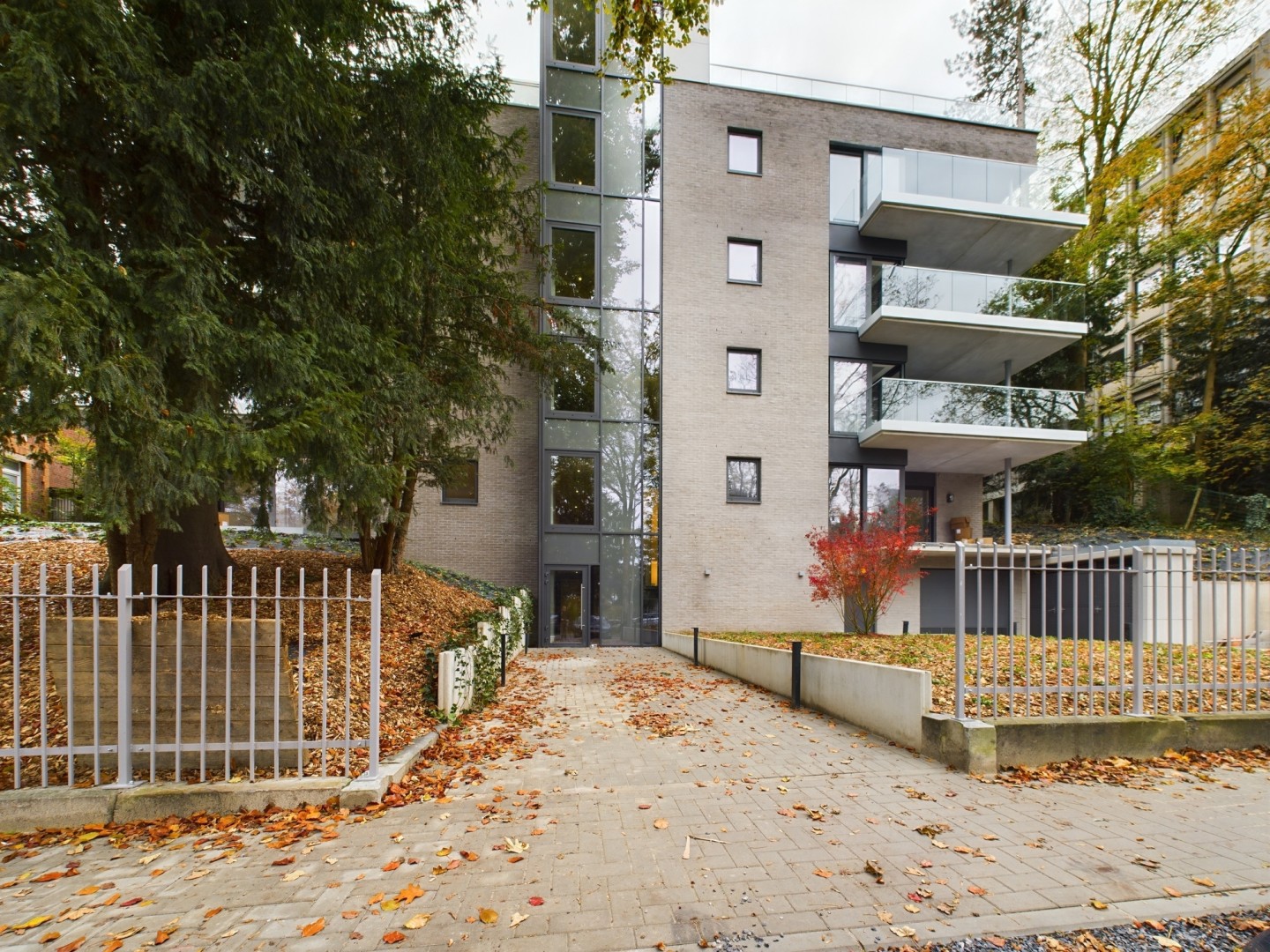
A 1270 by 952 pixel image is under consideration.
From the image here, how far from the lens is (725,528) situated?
15070 millimetres

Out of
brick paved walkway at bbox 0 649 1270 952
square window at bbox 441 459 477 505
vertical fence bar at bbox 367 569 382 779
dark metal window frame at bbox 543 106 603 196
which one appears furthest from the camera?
dark metal window frame at bbox 543 106 603 196

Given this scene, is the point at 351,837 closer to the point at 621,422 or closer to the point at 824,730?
the point at 824,730

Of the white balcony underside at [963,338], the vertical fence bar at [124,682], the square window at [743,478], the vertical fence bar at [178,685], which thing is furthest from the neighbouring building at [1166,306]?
the vertical fence bar at [124,682]

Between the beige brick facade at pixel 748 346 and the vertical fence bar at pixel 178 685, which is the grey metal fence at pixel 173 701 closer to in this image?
the vertical fence bar at pixel 178 685

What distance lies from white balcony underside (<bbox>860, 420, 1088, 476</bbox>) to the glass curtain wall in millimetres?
6048

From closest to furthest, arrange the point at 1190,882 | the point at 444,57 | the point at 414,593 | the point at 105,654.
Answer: the point at 1190,882 < the point at 105,654 < the point at 444,57 < the point at 414,593

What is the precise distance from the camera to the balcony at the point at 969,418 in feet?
46.9

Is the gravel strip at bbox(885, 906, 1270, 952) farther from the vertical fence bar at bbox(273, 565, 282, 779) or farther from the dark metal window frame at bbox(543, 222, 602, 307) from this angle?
the dark metal window frame at bbox(543, 222, 602, 307)

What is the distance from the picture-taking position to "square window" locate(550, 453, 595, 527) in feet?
49.4

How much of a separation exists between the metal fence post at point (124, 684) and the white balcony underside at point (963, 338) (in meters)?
15.7

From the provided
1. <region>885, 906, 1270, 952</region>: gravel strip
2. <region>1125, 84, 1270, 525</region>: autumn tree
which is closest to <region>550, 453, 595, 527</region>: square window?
<region>885, 906, 1270, 952</region>: gravel strip

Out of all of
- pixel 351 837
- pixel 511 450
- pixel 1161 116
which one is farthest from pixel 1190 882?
pixel 1161 116

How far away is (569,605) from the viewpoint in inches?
583

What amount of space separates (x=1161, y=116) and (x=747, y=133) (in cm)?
1576
